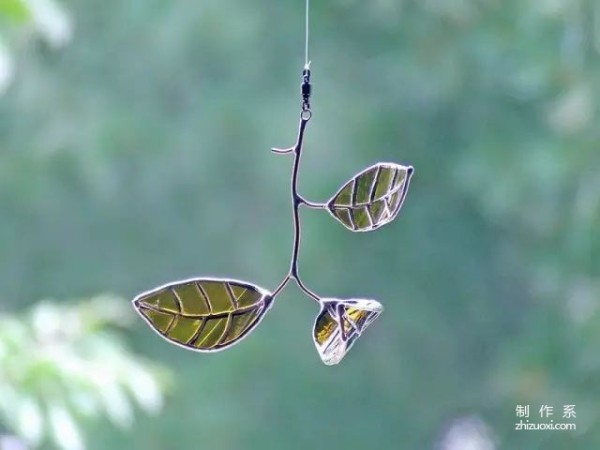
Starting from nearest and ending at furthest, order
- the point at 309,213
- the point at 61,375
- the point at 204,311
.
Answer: the point at 204,311 → the point at 61,375 → the point at 309,213

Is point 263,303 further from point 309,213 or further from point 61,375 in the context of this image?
point 309,213

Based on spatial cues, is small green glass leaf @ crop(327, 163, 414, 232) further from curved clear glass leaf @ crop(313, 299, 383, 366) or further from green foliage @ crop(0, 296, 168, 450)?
green foliage @ crop(0, 296, 168, 450)

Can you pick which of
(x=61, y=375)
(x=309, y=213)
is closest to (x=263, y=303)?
(x=61, y=375)

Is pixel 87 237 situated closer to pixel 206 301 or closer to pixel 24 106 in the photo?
pixel 24 106

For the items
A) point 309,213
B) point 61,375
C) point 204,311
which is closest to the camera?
point 204,311

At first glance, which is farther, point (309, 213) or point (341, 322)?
point (309, 213)

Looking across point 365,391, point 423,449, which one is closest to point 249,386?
point 365,391

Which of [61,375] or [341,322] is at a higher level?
[61,375]

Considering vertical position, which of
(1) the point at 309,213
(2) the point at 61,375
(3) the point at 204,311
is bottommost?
(3) the point at 204,311
